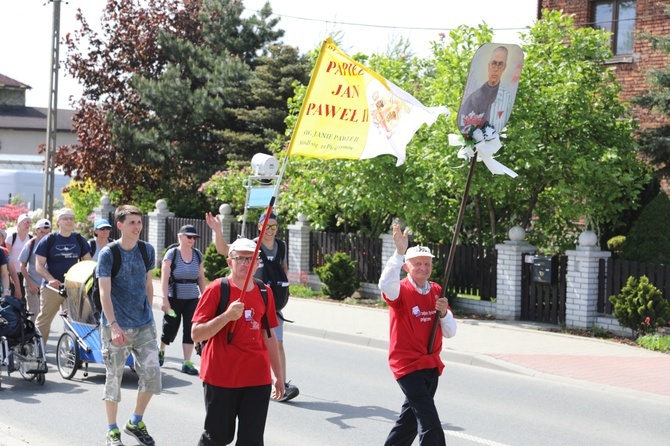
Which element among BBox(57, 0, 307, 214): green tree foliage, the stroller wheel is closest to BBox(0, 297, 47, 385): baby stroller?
the stroller wheel

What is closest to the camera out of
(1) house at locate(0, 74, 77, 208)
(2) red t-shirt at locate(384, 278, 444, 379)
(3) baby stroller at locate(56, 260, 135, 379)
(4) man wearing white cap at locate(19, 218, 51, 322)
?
(2) red t-shirt at locate(384, 278, 444, 379)

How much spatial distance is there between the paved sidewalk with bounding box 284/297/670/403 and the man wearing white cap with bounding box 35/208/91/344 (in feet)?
16.9

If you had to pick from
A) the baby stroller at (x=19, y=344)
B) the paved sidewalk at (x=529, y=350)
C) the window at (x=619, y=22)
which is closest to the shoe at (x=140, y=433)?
the baby stroller at (x=19, y=344)

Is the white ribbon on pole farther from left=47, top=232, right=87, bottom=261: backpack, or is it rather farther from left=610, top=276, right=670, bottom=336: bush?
left=610, top=276, right=670, bottom=336: bush

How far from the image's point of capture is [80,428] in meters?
8.41

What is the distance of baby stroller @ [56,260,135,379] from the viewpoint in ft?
34.4

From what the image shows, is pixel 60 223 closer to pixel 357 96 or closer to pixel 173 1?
pixel 357 96

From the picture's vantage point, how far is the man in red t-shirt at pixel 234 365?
19.7 ft

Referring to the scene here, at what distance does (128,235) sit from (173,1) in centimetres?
2739

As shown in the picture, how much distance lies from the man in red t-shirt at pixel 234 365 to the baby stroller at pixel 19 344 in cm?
485

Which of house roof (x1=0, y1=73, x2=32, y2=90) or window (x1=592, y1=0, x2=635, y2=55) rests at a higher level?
house roof (x1=0, y1=73, x2=32, y2=90)

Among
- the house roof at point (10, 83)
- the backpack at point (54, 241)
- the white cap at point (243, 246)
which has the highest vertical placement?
the house roof at point (10, 83)

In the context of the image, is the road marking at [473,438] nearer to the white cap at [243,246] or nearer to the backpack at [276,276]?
the backpack at [276,276]

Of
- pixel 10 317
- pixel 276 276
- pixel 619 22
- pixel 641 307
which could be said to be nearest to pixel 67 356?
pixel 10 317
